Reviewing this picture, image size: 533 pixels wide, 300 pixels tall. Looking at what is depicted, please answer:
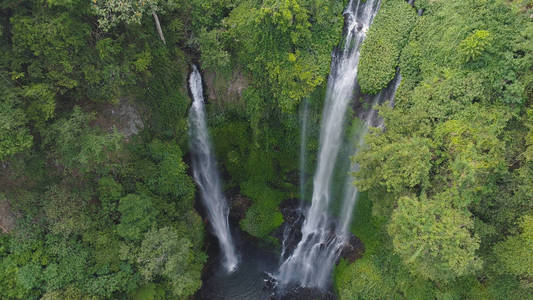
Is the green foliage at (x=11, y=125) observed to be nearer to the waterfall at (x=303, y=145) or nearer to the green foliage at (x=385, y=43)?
the waterfall at (x=303, y=145)

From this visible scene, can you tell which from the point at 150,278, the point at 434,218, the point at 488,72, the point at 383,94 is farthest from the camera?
the point at 383,94

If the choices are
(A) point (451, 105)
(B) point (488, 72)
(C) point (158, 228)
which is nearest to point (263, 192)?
(C) point (158, 228)

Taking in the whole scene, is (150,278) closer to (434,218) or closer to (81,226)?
(81,226)

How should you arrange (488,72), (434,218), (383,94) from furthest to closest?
(383,94) → (488,72) → (434,218)

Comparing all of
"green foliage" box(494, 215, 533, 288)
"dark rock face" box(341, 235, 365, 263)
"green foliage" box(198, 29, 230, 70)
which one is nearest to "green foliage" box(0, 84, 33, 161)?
"green foliage" box(198, 29, 230, 70)

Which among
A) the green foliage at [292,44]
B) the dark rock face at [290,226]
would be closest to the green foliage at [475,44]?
the green foliage at [292,44]

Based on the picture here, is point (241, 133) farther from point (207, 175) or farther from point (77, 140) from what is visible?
point (77, 140)

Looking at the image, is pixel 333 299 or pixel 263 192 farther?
pixel 263 192
